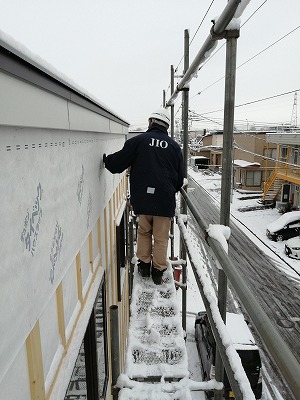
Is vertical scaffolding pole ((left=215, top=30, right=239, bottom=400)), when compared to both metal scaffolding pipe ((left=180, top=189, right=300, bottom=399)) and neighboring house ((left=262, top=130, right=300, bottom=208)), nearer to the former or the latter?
metal scaffolding pipe ((left=180, top=189, right=300, bottom=399))

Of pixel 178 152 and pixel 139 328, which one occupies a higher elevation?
pixel 178 152

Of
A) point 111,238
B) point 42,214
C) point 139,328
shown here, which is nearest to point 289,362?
point 42,214

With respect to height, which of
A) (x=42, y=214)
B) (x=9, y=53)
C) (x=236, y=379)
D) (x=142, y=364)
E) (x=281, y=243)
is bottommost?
(x=281, y=243)

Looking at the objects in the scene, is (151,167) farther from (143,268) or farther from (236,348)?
(236,348)

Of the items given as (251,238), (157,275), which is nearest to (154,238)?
(157,275)

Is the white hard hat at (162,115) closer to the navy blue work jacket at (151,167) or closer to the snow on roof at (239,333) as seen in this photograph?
the navy blue work jacket at (151,167)

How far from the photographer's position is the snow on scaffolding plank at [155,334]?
2818mm

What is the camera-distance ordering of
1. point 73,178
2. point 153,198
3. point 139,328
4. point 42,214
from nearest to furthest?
point 42,214 → point 73,178 → point 139,328 → point 153,198

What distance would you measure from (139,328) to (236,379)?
1.87m

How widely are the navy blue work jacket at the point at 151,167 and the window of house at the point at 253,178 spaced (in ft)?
93.1

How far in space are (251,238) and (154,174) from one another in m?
16.5

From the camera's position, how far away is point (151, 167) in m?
3.44

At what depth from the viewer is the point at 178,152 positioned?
3.60 metres

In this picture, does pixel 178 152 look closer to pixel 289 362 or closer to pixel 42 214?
pixel 42 214
